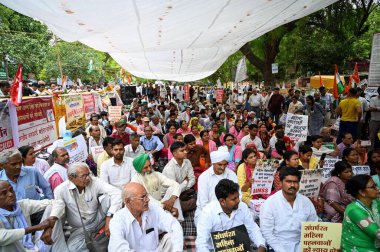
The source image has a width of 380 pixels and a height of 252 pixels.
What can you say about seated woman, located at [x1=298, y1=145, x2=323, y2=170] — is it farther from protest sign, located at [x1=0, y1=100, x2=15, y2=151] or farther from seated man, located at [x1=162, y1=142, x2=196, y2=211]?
protest sign, located at [x1=0, y1=100, x2=15, y2=151]

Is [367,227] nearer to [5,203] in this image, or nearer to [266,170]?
[266,170]

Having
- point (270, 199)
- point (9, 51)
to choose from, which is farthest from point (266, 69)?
point (270, 199)

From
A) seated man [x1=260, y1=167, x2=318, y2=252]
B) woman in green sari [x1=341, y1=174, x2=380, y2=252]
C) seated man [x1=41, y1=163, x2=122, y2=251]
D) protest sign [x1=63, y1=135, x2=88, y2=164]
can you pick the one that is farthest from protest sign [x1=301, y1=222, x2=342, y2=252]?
protest sign [x1=63, y1=135, x2=88, y2=164]

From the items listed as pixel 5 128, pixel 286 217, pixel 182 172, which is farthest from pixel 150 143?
pixel 286 217

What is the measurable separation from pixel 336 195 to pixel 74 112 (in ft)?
26.3

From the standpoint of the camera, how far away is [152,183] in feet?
13.6

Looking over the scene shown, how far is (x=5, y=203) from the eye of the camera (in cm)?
283

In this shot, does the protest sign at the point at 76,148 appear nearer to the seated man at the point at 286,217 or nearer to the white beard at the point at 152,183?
the white beard at the point at 152,183

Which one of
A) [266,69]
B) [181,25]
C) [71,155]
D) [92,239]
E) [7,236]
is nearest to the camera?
[7,236]

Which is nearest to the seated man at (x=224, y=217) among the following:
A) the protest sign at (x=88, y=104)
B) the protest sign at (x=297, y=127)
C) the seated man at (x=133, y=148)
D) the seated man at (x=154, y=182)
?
the seated man at (x=154, y=182)

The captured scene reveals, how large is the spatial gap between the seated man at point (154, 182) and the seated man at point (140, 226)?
3.01 ft

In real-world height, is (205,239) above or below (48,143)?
below

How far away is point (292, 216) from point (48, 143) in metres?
4.66

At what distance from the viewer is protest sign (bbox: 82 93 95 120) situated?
10.6 metres
